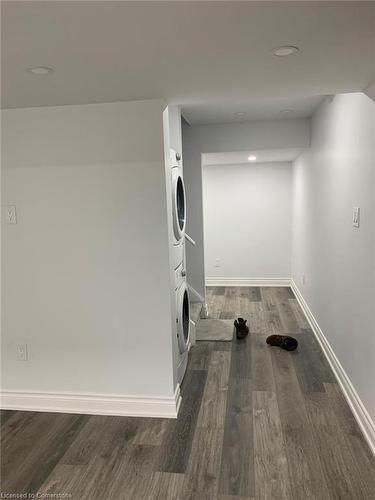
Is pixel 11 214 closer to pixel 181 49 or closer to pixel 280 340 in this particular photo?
pixel 181 49

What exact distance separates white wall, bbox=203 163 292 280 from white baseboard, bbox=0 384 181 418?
141 inches

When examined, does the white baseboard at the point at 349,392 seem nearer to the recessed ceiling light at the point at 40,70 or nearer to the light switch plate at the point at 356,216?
the light switch plate at the point at 356,216

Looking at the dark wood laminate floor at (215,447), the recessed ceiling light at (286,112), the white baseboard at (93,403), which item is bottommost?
the dark wood laminate floor at (215,447)

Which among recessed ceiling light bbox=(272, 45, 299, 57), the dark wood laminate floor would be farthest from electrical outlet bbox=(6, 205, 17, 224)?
recessed ceiling light bbox=(272, 45, 299, 57)

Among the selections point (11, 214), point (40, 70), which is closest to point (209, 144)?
point (11, 214)

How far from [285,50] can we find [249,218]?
14.3 feet

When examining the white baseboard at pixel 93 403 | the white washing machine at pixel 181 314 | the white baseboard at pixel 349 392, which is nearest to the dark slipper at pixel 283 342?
the white baseboard at pixel 349 392

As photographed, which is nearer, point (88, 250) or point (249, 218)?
point (88, 250)

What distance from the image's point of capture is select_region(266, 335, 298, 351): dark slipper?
11.0 ft

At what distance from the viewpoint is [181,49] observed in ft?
4.61

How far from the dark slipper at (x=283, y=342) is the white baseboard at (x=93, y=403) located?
127cm

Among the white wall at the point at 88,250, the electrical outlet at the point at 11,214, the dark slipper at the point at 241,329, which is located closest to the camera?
the white wall at the point at 88,250

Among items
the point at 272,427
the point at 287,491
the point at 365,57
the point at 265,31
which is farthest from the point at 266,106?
the point at 287,491

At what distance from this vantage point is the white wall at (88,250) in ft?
7.30
